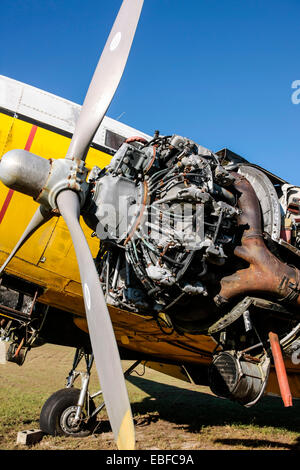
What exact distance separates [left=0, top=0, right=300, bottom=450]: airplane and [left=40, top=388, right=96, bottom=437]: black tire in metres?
3.54

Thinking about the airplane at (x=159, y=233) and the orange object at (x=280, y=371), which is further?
the orange object at (x=280, y=371)

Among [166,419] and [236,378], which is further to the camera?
[166,419]

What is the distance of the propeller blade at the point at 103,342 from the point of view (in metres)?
3.13

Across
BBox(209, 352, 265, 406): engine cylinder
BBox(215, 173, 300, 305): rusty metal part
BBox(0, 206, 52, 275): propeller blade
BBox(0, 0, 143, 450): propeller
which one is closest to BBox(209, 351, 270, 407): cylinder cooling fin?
BBox(209, 352, 265, 406): engine cylinder

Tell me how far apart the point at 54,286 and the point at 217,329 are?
296 centimetres

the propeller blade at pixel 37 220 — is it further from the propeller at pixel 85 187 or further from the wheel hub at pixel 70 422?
the wheel hub at pixel 70 422

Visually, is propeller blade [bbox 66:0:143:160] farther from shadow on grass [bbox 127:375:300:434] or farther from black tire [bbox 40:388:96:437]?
shadow on grass [bbox 127:375:300:434]

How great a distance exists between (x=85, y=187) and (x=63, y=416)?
5810mm

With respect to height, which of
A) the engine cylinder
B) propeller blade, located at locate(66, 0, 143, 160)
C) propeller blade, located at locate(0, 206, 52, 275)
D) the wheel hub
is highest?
propeller blade, located at locate(66, 0, 143, 160)

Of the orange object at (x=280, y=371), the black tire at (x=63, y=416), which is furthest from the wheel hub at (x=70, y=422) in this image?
the orange object at (x=280, y=371)

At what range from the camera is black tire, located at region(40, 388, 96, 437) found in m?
7.93

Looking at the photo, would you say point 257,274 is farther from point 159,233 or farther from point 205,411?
point 205,411

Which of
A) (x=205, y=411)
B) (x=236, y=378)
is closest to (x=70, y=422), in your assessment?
(x=236, y=378)

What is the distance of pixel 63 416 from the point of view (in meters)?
8.17
